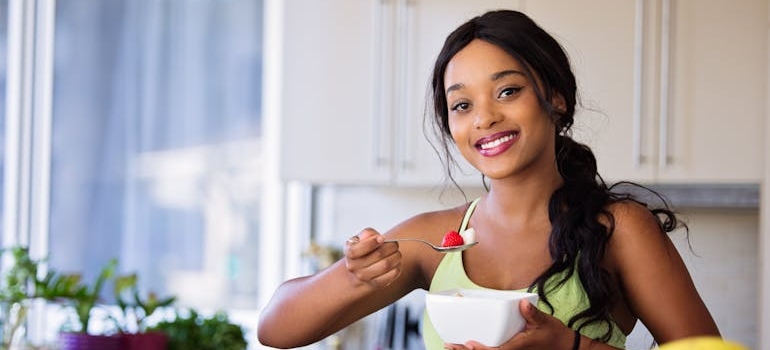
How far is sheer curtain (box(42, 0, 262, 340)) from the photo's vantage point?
13.2 ft

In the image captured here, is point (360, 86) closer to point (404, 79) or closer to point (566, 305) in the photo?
point (404, 79)

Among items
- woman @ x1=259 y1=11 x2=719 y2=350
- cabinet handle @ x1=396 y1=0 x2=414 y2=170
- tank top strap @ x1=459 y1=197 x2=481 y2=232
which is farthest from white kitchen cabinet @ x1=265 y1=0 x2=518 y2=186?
woman @ x1=259 y1=11 x2=719 y2=350

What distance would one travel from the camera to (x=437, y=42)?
3395 mm

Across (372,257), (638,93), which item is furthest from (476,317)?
(638,93)

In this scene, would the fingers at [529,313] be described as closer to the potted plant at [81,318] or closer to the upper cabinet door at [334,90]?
the upper cabinet door at [334,90]

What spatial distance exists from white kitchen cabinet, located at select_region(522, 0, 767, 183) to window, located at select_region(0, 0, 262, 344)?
4.46ft

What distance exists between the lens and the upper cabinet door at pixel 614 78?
3.15 meters

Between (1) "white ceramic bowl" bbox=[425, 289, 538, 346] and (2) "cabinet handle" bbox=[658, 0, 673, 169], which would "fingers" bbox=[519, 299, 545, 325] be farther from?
(2) "cabinet handle" bbox=[658, 0, 673, 169]

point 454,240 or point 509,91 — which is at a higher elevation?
point 509,91

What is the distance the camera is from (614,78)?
3.18 m

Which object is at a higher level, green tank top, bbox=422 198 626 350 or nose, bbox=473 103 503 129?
nose, bbox=473 103 503 129

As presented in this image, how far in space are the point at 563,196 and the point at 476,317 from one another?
39cm

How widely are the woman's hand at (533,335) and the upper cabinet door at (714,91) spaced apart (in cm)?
190

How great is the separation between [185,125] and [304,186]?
497 millimetres
